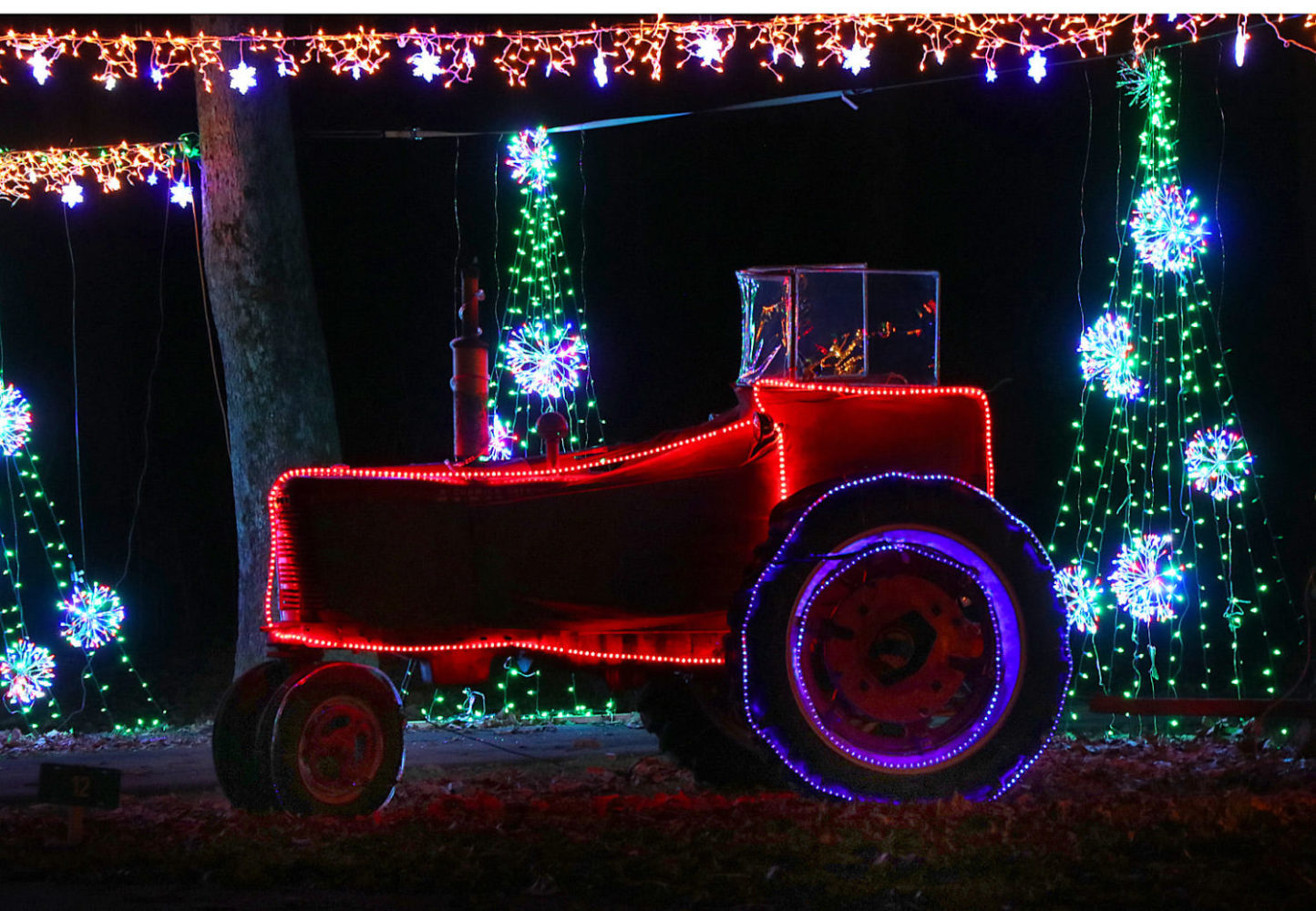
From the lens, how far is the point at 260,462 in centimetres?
884

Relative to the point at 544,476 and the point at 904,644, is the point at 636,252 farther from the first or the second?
the point at 904,644

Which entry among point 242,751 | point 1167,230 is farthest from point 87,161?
point 1167,230

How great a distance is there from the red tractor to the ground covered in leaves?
0.28m

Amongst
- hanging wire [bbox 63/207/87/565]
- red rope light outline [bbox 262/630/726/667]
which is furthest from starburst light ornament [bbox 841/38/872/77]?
hanging wire [bbox 63/207/87/565]

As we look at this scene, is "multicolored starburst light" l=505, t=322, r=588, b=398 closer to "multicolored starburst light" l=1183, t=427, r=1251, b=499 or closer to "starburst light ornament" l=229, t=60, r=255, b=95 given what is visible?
"starburst light ornament" l=229, t=60, r=255, b=95

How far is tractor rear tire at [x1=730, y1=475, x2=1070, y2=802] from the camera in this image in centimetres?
450

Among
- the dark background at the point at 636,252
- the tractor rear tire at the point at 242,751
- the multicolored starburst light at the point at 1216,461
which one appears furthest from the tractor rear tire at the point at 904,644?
the dark background at the point at 636,252

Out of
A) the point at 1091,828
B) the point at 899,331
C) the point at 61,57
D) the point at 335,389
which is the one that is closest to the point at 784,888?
the point at 1091,828

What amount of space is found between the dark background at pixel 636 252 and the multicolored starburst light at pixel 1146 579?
170 cm

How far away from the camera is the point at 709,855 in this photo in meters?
3.79

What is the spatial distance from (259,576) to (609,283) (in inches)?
165

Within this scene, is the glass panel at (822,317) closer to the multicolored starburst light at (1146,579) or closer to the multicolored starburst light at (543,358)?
the multicolored starburst light at (1146,579)

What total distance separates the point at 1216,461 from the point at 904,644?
548 cm

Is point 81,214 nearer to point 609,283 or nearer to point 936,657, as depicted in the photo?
point 609,283
